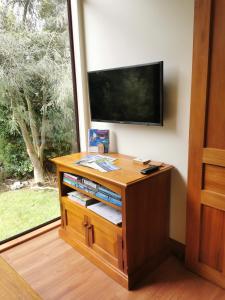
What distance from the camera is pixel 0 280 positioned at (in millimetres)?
1752

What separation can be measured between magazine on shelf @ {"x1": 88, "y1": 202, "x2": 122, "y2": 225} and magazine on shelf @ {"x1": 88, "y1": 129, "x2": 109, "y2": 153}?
59cm

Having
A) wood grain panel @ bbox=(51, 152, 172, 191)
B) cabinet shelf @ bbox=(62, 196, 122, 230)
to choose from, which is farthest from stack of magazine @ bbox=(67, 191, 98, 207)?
wood grain panel @ bbox=(51, 152, 172, 191)

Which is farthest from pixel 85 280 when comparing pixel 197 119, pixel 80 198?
pixel 197 119

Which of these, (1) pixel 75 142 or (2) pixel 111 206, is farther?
(1) pixel 75 142

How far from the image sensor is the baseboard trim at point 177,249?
1907 millimetres

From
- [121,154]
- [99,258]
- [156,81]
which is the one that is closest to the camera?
[156,81]

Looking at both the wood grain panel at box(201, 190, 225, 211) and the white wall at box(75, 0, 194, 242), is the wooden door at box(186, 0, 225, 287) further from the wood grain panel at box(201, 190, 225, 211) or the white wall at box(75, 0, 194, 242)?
the white wall at box(75, 0, 194, 242)

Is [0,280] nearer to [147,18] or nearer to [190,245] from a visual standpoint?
[190,245]

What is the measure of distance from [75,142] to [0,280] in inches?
56.1

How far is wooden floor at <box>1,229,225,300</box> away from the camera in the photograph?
5.20 ft

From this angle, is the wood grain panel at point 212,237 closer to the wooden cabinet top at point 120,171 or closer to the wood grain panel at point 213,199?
the wood grain panel at point 213,199

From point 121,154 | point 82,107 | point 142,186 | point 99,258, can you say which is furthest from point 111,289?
point 82,107

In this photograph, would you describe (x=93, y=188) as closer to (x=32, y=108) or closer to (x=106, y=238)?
(x=106, y=238)

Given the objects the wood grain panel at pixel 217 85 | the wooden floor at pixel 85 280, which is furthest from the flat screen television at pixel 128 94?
the wooden floor at pixel 85 280
